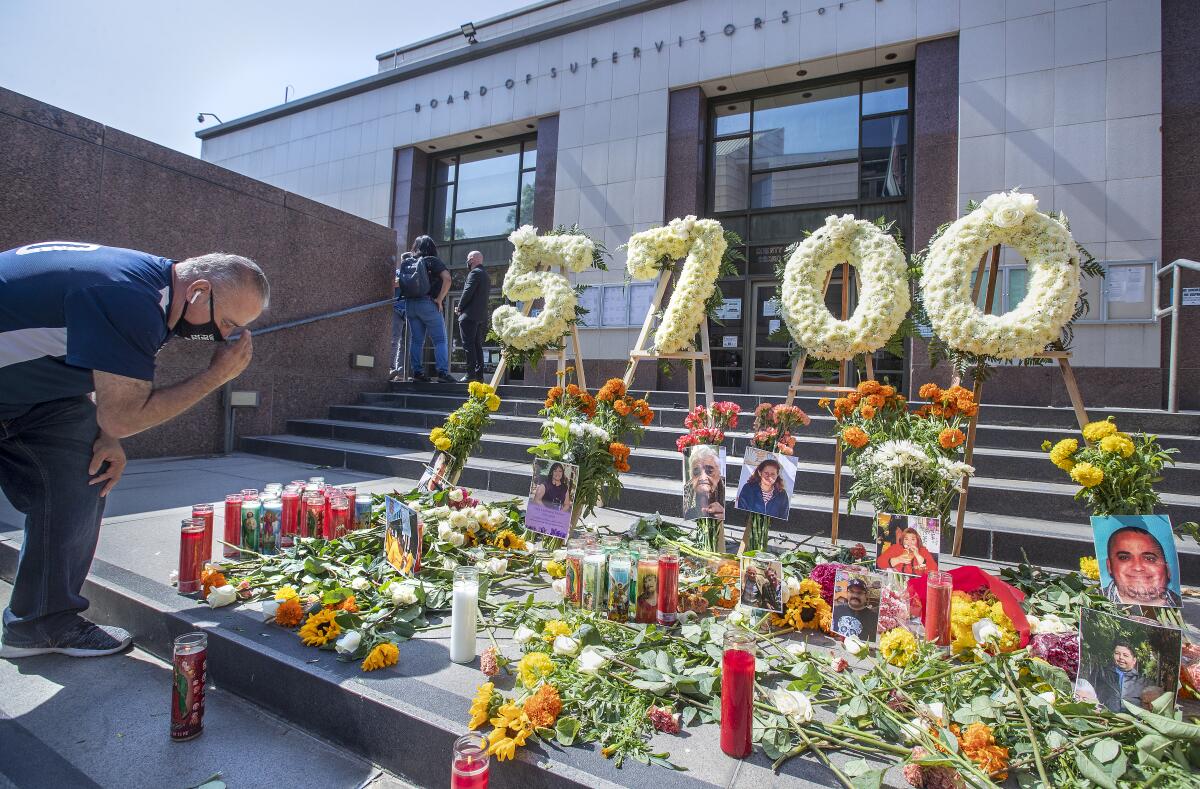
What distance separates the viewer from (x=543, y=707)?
161cm

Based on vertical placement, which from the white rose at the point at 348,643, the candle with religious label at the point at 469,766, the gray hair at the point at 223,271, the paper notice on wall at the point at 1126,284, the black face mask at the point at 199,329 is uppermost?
the paper notice on wall at the point at 1126,284

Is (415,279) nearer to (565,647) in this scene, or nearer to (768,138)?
(768,138)

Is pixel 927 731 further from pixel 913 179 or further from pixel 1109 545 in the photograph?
pixel 913 179

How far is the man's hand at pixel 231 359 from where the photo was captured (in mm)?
2211

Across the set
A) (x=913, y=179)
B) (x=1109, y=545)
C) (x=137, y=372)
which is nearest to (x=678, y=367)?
(x=913, y=179)

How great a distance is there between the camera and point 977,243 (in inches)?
136

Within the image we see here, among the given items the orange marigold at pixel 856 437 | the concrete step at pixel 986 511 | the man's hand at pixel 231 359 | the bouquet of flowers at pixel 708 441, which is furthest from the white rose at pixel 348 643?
the concrete step at pixel 986 511

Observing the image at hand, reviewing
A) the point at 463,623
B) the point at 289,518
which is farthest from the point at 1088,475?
the point at 289,518

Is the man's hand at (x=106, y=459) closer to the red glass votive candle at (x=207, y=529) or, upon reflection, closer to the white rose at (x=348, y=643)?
the red glass votive candle at (x=207, y=529)

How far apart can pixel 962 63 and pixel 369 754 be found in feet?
29.0

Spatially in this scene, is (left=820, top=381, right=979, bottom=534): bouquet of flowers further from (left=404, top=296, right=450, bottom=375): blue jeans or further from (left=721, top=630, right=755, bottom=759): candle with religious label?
(left=404, top=296, right=450, bottom=375): blue jeans

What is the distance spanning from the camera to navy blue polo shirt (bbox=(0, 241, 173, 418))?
1.88 meters

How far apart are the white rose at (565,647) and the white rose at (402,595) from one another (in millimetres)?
757

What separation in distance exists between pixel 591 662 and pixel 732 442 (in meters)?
3.61
